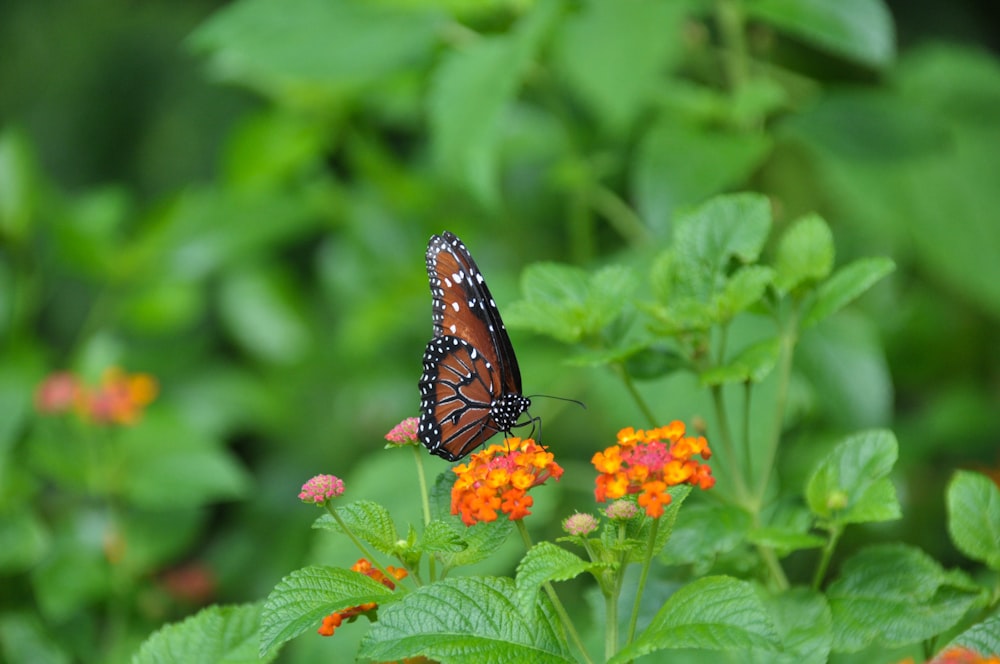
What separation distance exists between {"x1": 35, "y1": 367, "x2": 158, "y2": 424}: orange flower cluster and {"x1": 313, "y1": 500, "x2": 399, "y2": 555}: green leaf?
1.21 meters

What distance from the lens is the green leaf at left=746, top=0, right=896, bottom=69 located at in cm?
192

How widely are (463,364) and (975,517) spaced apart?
624mm

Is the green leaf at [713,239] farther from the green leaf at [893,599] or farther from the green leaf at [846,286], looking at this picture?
the green leaf at [893,599]

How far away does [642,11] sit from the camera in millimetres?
1983

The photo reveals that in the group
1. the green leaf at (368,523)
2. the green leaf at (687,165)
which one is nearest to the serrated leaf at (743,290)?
the green leaf at (368,523)

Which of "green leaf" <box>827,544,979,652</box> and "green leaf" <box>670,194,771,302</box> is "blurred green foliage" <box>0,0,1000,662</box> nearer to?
"green leaf" <box>670,194,771,302</box>

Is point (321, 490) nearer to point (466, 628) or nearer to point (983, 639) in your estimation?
point (466, 628)

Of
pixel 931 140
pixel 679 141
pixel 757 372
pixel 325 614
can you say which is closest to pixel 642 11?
pixel 679 141

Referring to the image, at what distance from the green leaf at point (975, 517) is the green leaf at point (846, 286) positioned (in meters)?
0.22

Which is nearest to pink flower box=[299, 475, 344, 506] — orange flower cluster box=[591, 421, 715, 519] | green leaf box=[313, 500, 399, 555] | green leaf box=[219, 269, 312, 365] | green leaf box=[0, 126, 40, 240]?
green leaf box=[313, 500, 399, 555]

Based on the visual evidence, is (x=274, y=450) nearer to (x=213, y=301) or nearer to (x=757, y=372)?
(x=213, y=301)

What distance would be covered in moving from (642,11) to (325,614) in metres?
1.48

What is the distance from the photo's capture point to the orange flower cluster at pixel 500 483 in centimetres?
91

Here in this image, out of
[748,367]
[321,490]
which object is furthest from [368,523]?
[748,367]
